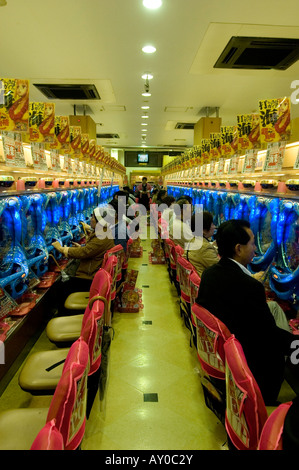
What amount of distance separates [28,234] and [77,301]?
0.86 meters

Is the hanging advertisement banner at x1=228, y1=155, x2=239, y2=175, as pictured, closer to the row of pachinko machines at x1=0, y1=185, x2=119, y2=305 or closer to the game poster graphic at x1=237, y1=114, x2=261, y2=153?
the game poster graphic at x1=237, y1=114, x2=261, y2=153

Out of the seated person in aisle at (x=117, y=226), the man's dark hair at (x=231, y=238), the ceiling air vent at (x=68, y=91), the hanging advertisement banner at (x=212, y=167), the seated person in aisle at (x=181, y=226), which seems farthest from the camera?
the ceiling air vent at (x=68, y=91)

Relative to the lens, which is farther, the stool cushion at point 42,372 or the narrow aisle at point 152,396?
the narrow aisle at point 152,396

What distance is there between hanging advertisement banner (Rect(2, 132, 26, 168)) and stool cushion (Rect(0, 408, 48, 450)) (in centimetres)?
197

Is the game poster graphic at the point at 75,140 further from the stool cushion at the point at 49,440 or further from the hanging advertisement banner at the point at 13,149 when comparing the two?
the stool cushion at the point at 49,440

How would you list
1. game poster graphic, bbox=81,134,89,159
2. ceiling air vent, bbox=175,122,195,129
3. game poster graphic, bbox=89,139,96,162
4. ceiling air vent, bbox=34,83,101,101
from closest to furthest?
1. game poster graphic, bbox=81,134,89,159
2. ceiling air vent, bbox=34,83,101,101
3. game poster graphic, bbox=89,139,96,162
4. ceiling air vent, bbox=175,122,195,129

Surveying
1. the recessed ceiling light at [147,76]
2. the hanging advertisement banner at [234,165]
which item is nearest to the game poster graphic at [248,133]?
the hanging advertisement banner at [234,165]

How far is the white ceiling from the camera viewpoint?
10.4ft

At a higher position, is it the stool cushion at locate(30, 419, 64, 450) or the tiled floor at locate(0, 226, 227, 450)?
the stool cushion at locate(30, 419, 64, 450)

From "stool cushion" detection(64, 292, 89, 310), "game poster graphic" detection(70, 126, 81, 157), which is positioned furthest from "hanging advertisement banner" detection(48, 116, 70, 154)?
"stool cushion" detection(64, 292, 89, 310)

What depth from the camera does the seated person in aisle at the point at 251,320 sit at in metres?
1.63

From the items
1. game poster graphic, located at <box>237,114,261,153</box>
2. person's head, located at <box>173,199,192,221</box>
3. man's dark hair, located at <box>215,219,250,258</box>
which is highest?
game poster graphic, located at <box>237,114,261,153</box>

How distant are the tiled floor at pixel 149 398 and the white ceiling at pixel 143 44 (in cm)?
349
